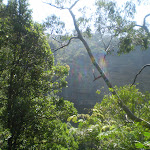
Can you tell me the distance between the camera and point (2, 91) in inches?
122

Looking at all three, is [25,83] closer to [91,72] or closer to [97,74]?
[91,72]

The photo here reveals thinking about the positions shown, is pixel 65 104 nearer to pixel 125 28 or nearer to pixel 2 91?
pixel 2 91

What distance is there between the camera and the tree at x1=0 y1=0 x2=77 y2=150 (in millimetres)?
2819

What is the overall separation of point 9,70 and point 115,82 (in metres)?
21.2

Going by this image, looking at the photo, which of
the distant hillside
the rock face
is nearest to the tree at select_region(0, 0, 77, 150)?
the rock face

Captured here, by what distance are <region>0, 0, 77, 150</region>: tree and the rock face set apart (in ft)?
54.2

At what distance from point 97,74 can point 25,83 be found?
854 inches

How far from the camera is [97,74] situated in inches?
957

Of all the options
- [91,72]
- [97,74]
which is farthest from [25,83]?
[97,74]

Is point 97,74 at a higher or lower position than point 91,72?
lower

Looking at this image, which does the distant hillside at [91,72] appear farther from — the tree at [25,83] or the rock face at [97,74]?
the tree at [25,83]

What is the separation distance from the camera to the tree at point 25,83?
2819 millimetres

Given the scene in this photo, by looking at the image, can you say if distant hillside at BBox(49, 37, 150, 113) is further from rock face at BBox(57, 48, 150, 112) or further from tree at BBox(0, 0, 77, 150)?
tree at BBox(0, 0, 77, 150)

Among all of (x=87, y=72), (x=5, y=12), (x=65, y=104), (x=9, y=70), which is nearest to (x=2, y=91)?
(x=9, y=70)
